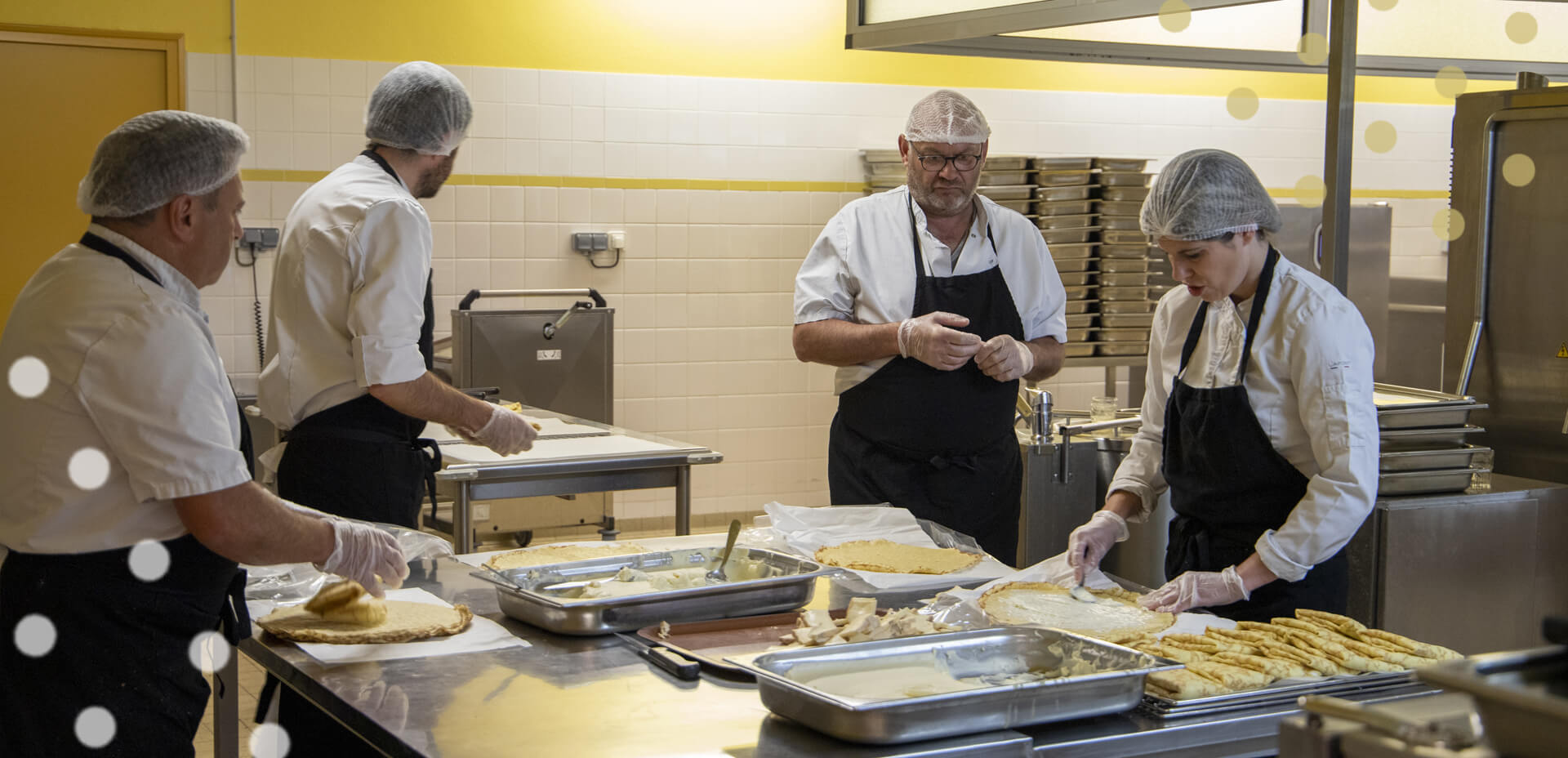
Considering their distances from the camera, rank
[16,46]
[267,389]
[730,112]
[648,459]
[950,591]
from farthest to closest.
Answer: [730,112] < [16,46] < [648,459] < [267,389] < [950,591]

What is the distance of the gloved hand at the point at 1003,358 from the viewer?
2.96 m

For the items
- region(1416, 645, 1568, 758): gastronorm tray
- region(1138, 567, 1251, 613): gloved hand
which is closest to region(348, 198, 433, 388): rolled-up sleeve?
region(1138, 567, 1251, 613): gloved hand

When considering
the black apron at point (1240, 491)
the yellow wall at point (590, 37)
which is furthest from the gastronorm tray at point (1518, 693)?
the yellow wall at point (590, 37)

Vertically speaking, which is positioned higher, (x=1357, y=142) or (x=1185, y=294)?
(x=1357, y=142)

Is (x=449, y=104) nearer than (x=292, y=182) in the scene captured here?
Yes

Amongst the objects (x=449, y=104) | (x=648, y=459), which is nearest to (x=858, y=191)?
(x=648, y=459)

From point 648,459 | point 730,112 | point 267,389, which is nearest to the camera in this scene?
point 267,389

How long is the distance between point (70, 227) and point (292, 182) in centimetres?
95

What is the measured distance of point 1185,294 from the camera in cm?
253

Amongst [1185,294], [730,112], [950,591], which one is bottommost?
[950,591]

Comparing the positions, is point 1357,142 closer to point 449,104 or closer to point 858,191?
point 858,191

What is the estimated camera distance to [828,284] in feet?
10.3
